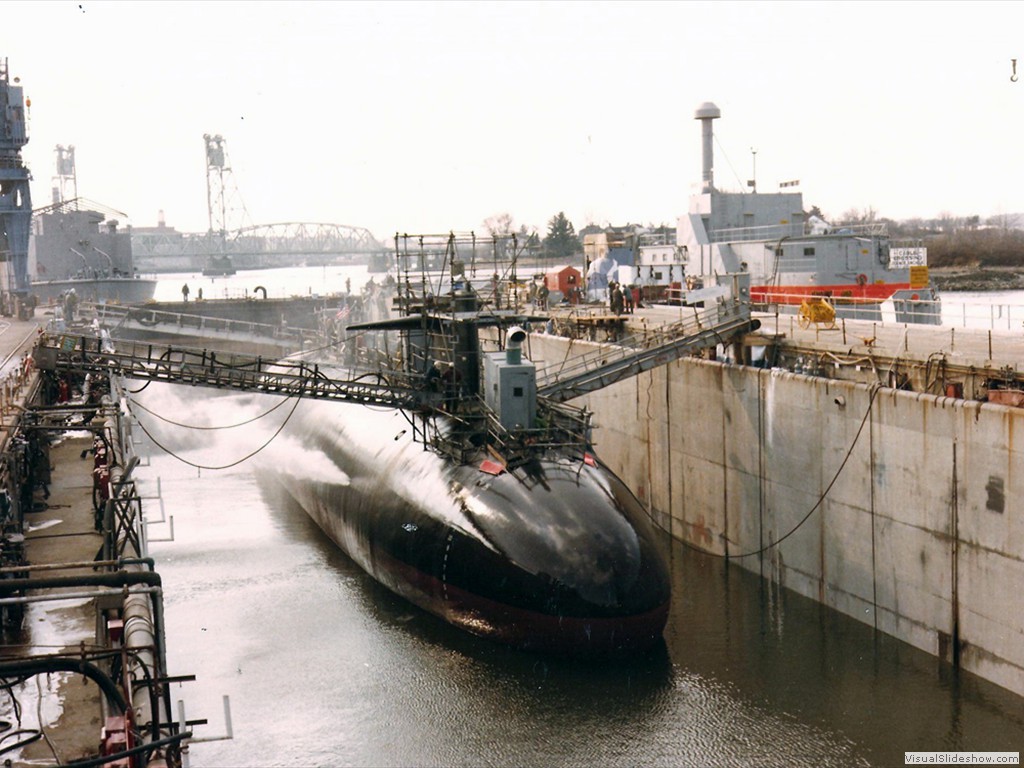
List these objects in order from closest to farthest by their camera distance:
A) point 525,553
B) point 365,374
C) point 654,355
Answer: point 525,553
point 365,374
point 654,355

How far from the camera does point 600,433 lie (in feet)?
154

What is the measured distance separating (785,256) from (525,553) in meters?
37.4

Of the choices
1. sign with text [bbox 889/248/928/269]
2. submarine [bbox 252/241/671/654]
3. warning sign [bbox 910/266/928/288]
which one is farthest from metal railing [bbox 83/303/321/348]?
submarine [bbox 252/241/671/654]

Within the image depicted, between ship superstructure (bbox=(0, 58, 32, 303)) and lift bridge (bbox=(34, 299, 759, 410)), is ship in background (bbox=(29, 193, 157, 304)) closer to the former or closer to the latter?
ship superstructure (bbox=(0, 58, 32, 303))

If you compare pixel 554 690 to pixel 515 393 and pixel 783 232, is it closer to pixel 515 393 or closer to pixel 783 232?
pixel 515 393

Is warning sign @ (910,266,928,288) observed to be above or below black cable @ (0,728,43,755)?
above

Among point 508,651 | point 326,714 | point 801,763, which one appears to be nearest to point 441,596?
point 508,651

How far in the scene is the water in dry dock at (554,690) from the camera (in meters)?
22.9

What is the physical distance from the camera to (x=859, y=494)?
29062 mm

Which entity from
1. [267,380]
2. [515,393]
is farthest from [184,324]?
[515,393]

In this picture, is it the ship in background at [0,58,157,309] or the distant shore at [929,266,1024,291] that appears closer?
the ship in background at [0,58,157,309]

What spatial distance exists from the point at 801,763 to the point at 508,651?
7.39 metres

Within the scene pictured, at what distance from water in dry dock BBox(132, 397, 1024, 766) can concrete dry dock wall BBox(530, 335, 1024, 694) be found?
1.03m

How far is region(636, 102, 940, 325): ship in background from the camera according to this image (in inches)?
2265
